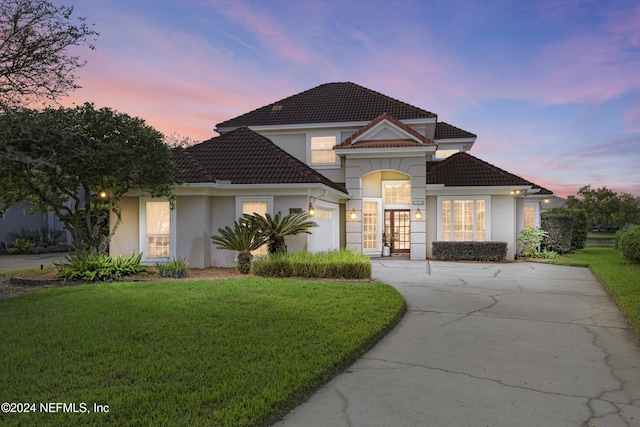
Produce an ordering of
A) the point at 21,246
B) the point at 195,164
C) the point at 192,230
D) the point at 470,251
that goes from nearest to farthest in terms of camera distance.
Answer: the point at 192,230, the point at 195,164, the point at 470,251, the point at 21,246

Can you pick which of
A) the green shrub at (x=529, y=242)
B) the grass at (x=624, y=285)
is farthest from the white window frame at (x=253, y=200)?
the green shrub at (x=529, y=242)

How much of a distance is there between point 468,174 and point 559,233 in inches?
267

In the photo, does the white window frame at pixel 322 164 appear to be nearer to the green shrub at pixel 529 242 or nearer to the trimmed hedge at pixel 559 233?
the green shrub at pixel 529 242

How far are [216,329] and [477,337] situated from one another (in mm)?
4000

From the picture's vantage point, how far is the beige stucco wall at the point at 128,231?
48.6 ft

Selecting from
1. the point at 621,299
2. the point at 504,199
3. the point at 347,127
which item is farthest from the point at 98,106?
the point at 504,199

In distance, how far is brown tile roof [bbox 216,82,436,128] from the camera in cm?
2011

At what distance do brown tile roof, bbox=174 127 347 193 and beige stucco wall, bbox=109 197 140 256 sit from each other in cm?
219

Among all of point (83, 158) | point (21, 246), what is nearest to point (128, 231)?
point (83, 158)

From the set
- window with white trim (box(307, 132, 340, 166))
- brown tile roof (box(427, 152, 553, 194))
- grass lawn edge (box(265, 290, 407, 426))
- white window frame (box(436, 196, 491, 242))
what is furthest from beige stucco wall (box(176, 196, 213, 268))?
white window frame (box(436, 196, 491, 242))

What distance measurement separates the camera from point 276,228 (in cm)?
1331

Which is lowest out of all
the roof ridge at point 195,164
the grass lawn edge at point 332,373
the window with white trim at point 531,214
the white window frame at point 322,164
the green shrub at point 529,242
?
the grass lawn edge at point 332,373

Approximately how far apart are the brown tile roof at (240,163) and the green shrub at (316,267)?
301 centimetres

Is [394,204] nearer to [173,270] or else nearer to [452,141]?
[452,141]
